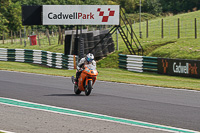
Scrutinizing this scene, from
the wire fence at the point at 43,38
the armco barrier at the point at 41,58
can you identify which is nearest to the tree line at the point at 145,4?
the wire fence at the point at 43,38

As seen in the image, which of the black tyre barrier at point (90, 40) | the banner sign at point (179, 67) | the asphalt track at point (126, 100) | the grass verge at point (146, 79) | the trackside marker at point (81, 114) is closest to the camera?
the trackside marker at point (81, 114)

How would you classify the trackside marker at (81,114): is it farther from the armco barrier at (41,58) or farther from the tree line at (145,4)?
the tree line at (145,4)

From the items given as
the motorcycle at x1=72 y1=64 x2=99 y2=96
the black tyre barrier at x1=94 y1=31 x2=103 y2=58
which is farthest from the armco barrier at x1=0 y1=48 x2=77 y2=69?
the motorcycle at x1=72 y1=64 x2=99 y2=96

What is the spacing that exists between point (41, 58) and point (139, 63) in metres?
9.51

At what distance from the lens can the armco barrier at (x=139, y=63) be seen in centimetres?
2783

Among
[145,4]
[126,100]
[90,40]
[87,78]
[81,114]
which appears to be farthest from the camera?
[145,4]

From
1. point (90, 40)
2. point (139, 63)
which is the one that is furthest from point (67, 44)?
point (139, 63)

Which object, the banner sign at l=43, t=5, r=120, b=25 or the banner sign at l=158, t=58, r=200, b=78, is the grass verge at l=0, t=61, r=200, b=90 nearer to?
the banner sign at l=158, t=58, r=200, b=78

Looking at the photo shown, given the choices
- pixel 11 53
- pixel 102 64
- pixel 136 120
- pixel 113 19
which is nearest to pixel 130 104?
pixel 136 120

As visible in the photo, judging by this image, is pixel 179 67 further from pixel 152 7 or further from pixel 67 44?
pixel 152 7

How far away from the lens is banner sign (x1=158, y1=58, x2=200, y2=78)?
81.1 ft

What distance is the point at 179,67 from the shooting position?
2581 cm

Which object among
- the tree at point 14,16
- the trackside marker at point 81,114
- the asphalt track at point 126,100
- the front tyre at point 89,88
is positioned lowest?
the asphalt track at point 126,100

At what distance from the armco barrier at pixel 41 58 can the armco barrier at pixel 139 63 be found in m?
3.78
